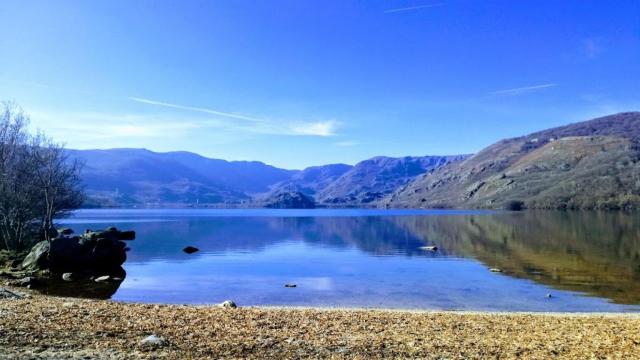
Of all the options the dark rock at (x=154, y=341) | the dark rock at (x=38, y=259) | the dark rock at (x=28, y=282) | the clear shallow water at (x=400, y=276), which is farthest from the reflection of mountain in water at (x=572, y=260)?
the dark rock at (x=38, y=259)

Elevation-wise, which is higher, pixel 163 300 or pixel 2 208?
pixel 2 208

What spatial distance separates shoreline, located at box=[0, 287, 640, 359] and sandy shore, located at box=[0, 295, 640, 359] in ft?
0.12

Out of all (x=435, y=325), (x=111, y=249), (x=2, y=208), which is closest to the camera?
(x=435, y=325)

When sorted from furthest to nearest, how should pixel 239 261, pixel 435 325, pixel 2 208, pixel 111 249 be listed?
pixel 239 261, pixel 111 249, pixel 2 208, pixel 435 325

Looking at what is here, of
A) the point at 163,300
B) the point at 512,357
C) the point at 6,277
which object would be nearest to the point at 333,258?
the point at 163,300

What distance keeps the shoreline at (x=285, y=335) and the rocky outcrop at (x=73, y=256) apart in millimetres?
27054

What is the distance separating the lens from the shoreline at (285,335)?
17125mm

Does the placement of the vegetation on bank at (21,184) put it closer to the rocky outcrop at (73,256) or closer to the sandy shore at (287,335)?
the rocky outcrop at (73,256)

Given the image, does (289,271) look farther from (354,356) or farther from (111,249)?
(354,356)

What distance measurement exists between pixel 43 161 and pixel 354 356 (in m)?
59.8

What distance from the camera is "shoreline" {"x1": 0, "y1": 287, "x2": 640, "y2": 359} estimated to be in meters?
17.1

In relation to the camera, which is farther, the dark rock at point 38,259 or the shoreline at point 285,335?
the dark rock at point 38,259

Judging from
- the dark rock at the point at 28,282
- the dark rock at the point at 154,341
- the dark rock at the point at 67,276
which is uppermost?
the dark rock at the point at 154,341

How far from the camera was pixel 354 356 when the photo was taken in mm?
16781
